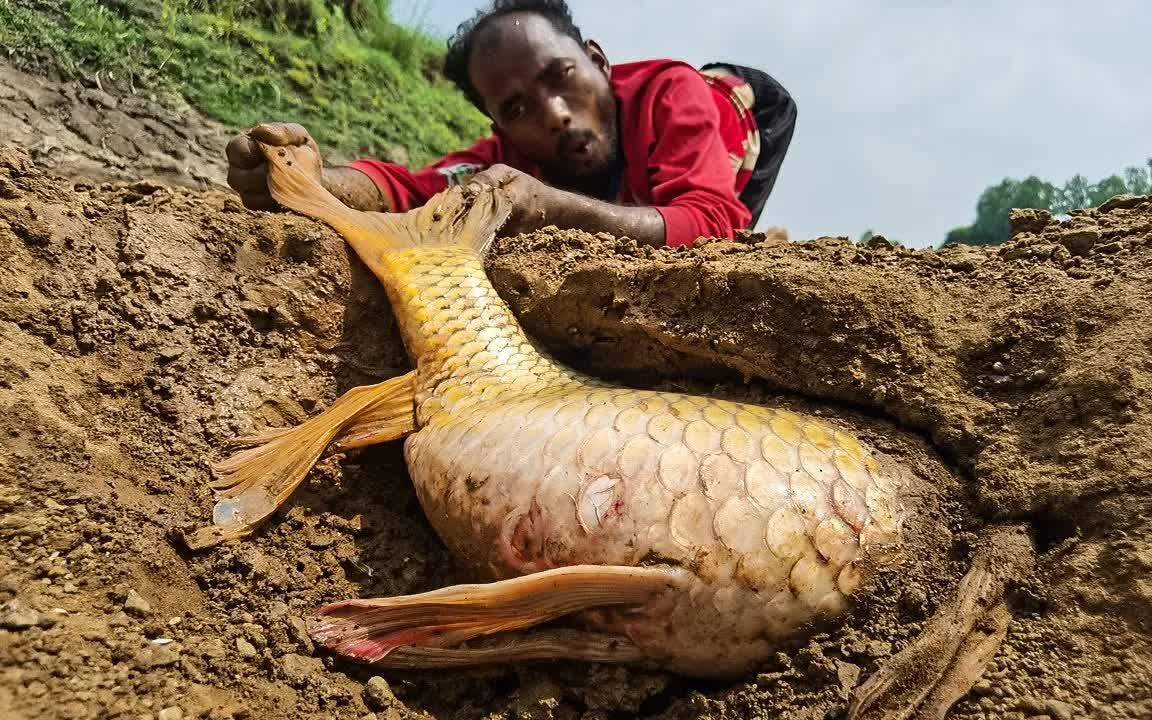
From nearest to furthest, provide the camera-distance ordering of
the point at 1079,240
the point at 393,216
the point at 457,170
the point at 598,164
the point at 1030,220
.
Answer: the point at 1079,240
the point at 1030,220
the point at 393,216
the point at 598,164
the point at 457,170

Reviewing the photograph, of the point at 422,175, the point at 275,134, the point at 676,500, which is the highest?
the point at 422,175

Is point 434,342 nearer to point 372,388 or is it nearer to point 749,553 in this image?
point 372,388

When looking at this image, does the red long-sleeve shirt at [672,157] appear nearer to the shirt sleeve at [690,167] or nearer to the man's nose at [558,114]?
the shirt sleeve at [690,167]

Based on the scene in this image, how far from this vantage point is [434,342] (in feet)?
6.63

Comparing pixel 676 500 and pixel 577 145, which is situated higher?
pixel 577 145

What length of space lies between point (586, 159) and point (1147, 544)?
2.51 m

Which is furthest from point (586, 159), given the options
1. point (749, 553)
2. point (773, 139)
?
point (749, 553)

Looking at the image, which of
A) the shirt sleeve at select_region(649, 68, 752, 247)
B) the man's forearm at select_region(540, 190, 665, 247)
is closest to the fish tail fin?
the man's forearm at select_region(540, 190, 665, 247)

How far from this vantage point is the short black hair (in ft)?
11.0

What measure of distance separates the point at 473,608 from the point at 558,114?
2271 millimetres

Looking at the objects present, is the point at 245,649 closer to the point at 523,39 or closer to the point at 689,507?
the point at 689,507

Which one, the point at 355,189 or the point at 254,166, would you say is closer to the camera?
the point at 254,166

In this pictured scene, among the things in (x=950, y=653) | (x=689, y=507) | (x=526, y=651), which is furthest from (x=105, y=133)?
(x=950, y=653)

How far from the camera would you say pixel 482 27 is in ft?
10.9
